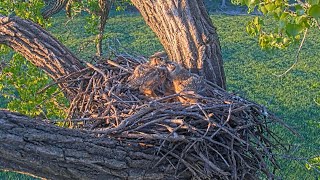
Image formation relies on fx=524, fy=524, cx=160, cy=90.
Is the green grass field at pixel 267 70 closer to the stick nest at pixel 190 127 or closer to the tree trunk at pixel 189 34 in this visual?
the tree trunk at pixel 189 34

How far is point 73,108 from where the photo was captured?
8.80 feet

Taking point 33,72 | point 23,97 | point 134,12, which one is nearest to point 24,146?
point 23,97

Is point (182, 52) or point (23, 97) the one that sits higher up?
point (182, 52)

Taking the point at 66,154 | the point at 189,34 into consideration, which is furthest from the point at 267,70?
the point at 66,154

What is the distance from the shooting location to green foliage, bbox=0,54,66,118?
3.48 m

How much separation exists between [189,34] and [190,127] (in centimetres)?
75

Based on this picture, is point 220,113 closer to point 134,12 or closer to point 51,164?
point 51,164

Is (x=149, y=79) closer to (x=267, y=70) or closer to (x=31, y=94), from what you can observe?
(x=31, y=94)

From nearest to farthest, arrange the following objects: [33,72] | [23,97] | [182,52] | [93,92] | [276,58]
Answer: [93,92], [182,52], [23,97], [33,72], [276,58]

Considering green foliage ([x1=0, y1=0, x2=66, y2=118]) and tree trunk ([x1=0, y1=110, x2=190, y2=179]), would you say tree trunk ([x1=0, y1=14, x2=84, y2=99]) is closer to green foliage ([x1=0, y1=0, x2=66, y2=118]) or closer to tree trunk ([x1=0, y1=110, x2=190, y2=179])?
green foliage ([x1=0, y1=0, x2=66, y2=118])

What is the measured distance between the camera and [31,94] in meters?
3.51

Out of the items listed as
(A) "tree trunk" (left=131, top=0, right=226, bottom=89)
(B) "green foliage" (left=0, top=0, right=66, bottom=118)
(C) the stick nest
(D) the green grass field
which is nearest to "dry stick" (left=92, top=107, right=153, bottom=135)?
(C) the stick nest

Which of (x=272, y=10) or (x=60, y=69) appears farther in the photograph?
(x=60, y=69)

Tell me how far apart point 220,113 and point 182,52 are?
59 centimetres
